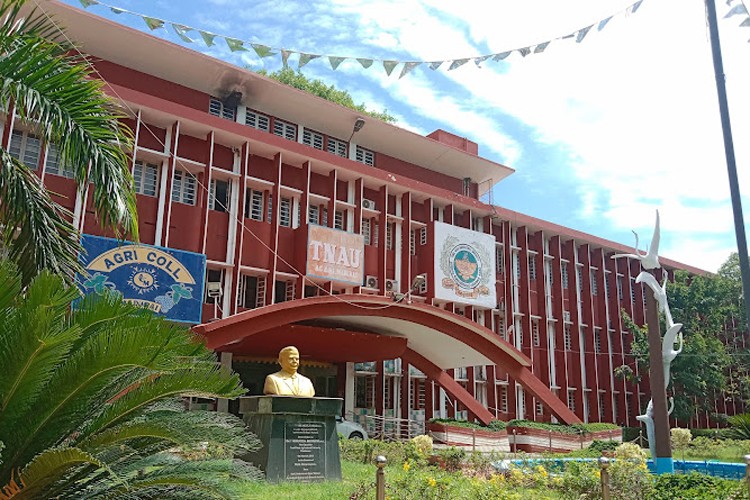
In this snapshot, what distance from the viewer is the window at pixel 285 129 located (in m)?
23.9

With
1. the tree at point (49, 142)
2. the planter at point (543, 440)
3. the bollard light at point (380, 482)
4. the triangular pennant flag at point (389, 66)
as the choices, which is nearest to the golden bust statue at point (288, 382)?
the tree at point (49, 142)

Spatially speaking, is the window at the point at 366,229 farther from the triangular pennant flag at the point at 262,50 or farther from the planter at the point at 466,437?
the triangular pennant flag at the point at 262,50

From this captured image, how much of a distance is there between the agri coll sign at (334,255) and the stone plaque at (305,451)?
10128mm

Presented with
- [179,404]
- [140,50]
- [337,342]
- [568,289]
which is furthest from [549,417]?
[179,404]

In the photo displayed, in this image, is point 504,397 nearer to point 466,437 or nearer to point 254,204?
point 466,437

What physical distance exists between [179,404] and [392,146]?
21318mm

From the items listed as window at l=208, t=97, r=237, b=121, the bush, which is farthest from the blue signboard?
the bush

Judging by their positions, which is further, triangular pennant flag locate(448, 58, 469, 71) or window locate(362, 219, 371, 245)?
window locate(362, 219, 371, 245)

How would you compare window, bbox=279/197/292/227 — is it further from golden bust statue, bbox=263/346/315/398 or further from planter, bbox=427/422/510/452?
golden bust statue, bbox=263/346/315/398

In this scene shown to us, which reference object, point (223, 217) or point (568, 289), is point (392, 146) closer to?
point (223, 217)

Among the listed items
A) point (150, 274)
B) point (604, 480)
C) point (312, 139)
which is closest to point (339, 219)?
point (312, 139)

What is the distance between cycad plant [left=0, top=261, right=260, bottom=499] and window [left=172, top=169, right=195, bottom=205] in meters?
14.9

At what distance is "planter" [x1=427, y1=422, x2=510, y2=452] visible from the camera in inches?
788

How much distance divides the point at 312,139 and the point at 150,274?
1006 cm
